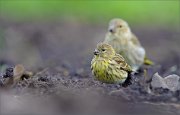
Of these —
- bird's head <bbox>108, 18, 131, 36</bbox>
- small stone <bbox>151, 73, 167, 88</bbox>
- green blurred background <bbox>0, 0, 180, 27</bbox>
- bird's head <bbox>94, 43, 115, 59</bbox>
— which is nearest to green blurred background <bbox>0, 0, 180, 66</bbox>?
green blurred background <bbox>0, 0, 180, 27</bbox>

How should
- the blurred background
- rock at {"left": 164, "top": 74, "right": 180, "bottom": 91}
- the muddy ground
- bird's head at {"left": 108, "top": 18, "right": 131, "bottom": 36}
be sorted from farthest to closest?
1. bird's head at {"left": 108, "top": 18, "right": 131, "bottom": 36}
2. rock at {"left": 164, "top": 74, "right": 180, "bottom": 91}
3. the blurred background
4. the muddy ground

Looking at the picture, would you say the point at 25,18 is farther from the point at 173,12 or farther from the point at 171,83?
the point at 171,83

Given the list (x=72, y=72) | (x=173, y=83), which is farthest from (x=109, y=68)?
(x=72, y=72)

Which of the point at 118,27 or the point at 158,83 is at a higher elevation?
the point at 118,27

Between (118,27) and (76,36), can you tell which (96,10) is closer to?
(76,36)

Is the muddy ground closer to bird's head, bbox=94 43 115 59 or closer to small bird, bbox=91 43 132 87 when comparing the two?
small bird, bbox=91 43 132 87

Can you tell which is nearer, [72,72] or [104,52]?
[104,52]
